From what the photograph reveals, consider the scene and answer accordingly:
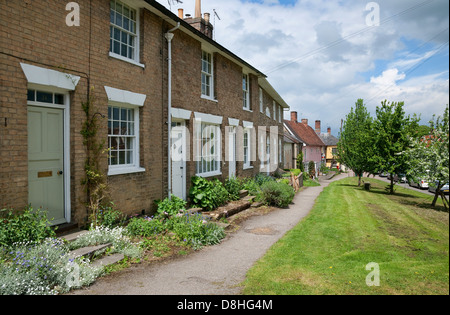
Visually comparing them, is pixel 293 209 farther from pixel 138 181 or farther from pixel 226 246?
pixel 138 181

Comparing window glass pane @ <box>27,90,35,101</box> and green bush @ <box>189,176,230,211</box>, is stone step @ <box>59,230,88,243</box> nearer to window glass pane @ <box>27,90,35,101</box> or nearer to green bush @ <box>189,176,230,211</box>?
window glass pane @ <box>27,90,35,101</box>

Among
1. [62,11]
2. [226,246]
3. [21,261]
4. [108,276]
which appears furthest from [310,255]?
[62,11]

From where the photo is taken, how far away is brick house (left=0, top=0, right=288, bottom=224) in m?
5.80

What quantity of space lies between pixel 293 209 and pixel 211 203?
147 inches

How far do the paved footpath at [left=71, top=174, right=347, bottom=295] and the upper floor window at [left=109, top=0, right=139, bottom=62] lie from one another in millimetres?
5232

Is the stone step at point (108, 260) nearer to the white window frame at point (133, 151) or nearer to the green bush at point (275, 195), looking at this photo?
the white window frame at point (133, 151)

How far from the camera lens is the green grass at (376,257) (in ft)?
9.62

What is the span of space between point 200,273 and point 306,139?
4168 centimetres

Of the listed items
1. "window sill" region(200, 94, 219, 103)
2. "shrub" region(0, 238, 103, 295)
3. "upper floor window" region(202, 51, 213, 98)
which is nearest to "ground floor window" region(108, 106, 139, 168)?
"shrub" region(0, 238, 103, 295)

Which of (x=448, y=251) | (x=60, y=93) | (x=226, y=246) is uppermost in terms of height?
(x=60, y=93)

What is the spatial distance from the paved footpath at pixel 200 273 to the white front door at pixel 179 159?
9.41 ft

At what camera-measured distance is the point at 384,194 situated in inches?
179

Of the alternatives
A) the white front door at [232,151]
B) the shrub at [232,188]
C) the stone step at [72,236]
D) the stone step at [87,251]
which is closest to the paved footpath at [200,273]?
the stone step at [87,251]

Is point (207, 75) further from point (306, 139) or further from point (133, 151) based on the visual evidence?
point (306, 139)
